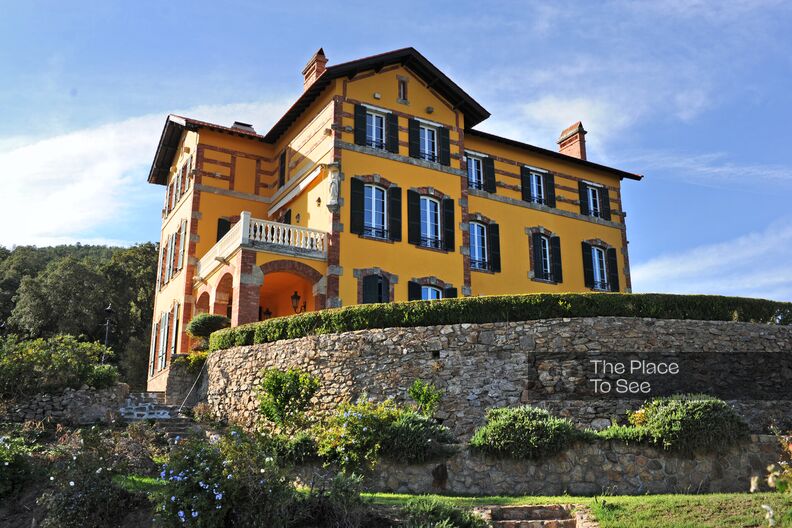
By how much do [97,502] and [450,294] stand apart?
15.4m

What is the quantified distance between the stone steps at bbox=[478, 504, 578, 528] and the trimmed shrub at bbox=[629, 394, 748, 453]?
112 inches

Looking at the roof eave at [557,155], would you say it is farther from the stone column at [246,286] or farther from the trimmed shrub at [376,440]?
the trimmed shrub at [376,440]

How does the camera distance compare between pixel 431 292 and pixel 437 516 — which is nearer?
pixel 437 516

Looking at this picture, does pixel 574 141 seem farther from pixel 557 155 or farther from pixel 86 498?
pixel 86 498

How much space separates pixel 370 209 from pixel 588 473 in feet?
44.4

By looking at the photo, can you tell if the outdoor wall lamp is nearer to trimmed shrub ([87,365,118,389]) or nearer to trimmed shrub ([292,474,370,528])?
trimmed shrub ([87,365,118,389])

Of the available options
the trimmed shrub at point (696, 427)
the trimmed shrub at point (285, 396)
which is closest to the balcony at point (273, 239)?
the trimmed shrub at point (285, 396)

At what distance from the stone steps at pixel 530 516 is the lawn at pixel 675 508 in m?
0.40

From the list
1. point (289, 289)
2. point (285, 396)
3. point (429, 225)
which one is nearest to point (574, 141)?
point (429, 225)

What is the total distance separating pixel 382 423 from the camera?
1254 cm

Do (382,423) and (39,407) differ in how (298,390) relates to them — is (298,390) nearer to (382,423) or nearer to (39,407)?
(382,423)

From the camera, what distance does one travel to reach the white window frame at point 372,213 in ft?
77.8

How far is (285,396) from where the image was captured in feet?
52.0

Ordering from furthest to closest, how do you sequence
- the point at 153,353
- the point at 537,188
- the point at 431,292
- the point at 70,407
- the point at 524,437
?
the point at 537,188, the point at 153,353, the point at 431,292, the point at 70,407, the point at 524,437
